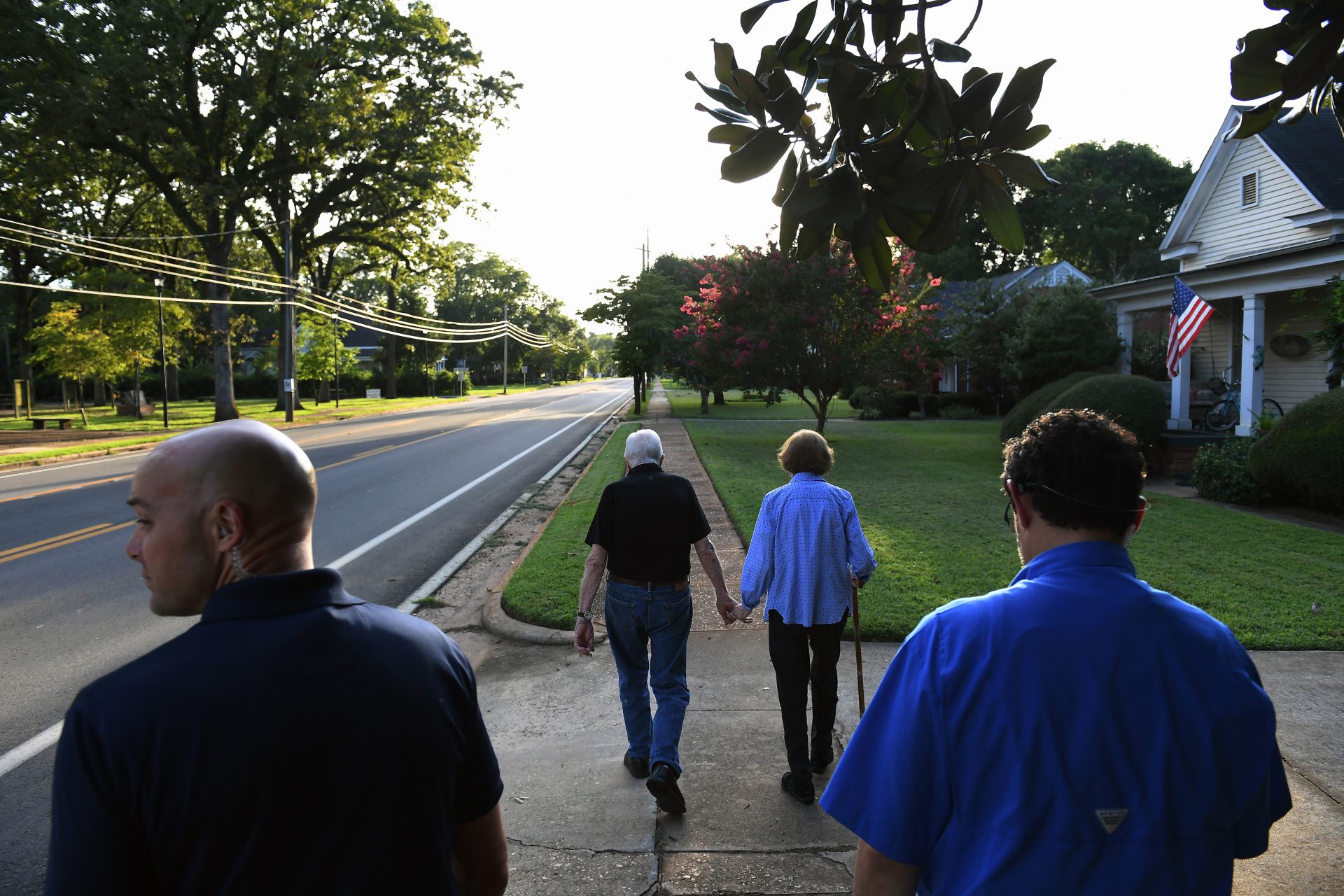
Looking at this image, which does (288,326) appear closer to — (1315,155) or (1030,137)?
(1315,155)

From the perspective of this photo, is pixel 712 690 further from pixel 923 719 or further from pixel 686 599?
pixel 923 719

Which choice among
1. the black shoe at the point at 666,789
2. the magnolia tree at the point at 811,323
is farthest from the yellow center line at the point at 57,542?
the magnolia tree at the point at 811,323

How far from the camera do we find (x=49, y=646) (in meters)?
6.95

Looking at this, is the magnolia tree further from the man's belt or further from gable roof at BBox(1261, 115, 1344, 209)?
the man's belt

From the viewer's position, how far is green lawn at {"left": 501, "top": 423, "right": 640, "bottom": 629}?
749 cm

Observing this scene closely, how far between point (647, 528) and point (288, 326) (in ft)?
117

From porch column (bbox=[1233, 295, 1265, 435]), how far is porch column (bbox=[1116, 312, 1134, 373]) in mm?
4777

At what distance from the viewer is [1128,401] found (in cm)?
1698

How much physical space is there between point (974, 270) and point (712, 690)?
195 feet

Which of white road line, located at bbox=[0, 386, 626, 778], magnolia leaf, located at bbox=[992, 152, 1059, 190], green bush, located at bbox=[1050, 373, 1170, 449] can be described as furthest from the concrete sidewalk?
green bush, located at bbox=[1050, 373, 1170, 449]

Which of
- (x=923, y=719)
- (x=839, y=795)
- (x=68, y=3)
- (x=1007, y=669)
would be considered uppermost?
(x=68, y=3)

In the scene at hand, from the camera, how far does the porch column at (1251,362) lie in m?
15.9

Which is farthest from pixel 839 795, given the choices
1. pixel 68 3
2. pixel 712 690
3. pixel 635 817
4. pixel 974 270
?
pixel 974 270

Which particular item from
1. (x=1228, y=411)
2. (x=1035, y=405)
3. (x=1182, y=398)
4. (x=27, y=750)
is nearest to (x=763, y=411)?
(x=1035, y=405)
